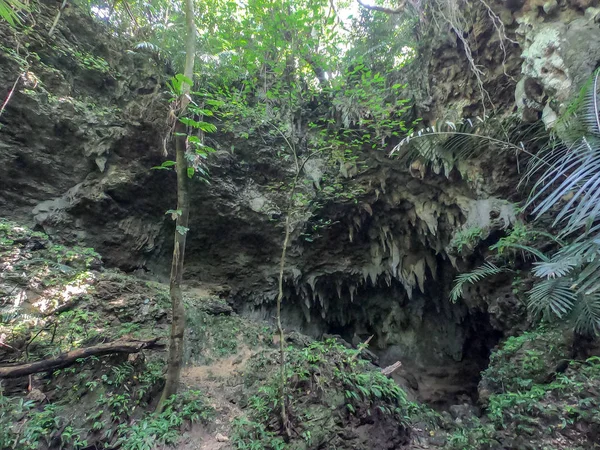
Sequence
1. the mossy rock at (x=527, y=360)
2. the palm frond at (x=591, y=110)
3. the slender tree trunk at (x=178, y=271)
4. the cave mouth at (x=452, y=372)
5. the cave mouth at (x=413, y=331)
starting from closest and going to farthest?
the palm frond at (x=591, y=110) < the slender tree trunk at (x=178, y=271) < the mossy rock at (x=527, y=360) < the cave mouth at (x=452, y=372) < the cave mouth at (x=413, y=331)

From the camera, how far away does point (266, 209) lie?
7.76m

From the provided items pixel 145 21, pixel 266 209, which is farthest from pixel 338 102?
pixel 145 21

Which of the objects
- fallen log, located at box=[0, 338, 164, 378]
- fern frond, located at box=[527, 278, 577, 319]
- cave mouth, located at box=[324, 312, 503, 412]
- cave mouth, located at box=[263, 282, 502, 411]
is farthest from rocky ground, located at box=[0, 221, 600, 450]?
cave mouth, located at box=[263, 282, 502, 411]

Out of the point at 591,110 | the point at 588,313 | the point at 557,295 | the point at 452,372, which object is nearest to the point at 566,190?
the point at 591,110

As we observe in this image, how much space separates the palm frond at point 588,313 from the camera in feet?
11.4

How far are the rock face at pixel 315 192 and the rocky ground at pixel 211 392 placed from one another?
57.6 inches

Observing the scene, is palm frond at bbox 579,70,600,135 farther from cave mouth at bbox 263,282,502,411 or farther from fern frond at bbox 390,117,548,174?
cave mouth at bbox 263,282,502,411

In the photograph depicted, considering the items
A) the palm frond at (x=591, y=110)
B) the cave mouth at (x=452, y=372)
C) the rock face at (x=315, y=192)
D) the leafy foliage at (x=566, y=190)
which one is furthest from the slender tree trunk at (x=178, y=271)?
the cave mouth at (x=452, y=372)

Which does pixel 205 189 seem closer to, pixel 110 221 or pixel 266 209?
pixel 266 209

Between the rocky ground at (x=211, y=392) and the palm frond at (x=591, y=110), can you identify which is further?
the rocky ground at (x=211, y=392)

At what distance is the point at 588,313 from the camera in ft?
11.6

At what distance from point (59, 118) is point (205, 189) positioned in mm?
3160

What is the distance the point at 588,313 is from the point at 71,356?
636cm

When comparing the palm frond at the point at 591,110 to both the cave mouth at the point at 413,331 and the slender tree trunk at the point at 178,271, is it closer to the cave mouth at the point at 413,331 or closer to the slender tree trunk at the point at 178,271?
the slender tree trunk at the point at 178,271
